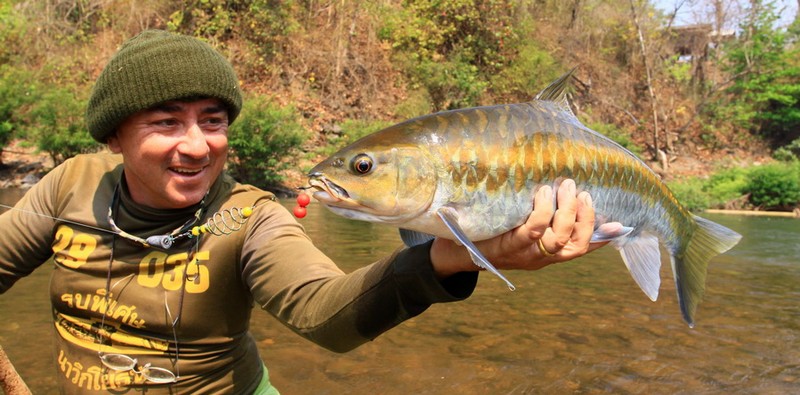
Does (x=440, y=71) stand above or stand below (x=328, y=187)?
above

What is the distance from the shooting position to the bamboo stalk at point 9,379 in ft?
7.43

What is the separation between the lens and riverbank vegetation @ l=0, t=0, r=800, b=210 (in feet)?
60.1

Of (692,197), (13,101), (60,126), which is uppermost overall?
(13,101)

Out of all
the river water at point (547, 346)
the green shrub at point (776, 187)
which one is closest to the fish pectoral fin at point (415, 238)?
the river water at point (547, 346)

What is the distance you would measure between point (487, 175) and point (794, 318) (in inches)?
250

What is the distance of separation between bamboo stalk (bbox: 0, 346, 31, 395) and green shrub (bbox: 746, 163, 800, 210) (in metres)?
24.0

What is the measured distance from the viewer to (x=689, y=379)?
475cm

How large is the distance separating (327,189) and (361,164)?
0.13 m

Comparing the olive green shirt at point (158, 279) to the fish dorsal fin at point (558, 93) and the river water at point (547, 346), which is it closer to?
the fish dorsal fin at point (558, 93)

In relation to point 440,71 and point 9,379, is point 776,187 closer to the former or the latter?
point 440,71

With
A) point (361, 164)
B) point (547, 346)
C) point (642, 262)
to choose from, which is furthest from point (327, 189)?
point (547, 346)

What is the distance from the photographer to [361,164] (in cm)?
179

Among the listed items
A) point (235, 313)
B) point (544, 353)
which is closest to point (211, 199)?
point (235, 313)

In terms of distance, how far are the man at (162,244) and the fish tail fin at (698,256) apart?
1617mm
